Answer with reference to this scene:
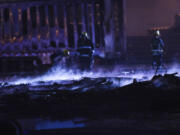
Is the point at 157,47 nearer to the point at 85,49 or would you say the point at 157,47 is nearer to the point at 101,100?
the point at 85,49

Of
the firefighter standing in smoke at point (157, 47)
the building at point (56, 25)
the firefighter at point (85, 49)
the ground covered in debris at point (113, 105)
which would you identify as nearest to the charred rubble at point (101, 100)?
the ground covered in debris at point (113, 105)

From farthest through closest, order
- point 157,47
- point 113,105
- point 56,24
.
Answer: point 56,24 → point 157,47 → point 113,105

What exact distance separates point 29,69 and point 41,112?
6709 millimetres

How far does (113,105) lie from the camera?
5082 millimetres

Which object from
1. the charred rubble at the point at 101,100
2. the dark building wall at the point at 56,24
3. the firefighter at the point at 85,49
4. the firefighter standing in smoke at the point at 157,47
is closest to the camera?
the charred rubble at the point at 101,100

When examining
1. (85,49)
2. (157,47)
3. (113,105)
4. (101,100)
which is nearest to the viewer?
(113,105)

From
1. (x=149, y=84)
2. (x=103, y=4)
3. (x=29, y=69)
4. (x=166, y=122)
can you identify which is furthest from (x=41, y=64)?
(x=166, y=122)

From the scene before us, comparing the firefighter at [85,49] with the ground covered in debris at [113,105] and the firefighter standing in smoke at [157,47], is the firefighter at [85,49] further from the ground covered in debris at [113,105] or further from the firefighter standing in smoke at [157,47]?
the ground covered in debris at [113,105]

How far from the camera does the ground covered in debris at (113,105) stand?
4152 mm

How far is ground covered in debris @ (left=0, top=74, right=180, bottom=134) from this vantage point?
4.15 metres

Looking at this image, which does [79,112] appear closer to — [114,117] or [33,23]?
[114,117]

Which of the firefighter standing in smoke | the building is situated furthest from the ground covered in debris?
the building

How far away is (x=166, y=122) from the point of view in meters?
4.05

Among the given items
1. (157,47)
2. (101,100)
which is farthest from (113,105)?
(157,47)
